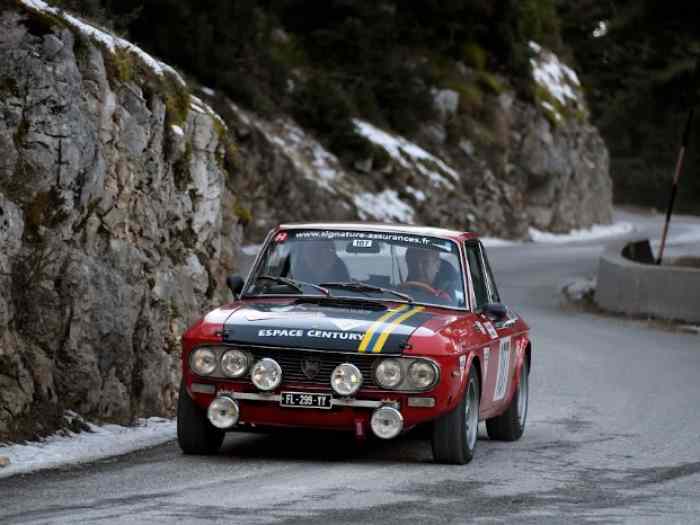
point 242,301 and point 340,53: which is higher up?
point 340,53

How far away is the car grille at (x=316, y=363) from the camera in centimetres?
912

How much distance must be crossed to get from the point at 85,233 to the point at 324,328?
11.3ft

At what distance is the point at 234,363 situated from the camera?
9234 millimetres

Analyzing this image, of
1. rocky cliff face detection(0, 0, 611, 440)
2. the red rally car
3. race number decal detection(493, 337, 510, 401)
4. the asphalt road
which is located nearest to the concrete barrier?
rocky cliff face detection(0, 0, 611, 440)

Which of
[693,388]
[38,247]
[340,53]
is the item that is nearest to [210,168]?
[38,247]

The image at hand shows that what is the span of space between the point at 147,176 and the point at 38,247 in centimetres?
258

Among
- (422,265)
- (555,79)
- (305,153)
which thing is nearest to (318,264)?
(422,265)

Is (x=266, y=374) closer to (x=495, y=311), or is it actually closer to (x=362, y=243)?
(x=362, y=243)

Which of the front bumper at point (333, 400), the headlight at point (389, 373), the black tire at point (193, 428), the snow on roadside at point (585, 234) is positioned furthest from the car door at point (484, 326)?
the snow on roadside at point (585, 234)

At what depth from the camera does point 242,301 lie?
409 inches

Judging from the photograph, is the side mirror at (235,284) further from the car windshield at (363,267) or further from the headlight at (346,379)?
the headlight at (346,379)

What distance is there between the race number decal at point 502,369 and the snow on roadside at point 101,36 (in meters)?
4.58

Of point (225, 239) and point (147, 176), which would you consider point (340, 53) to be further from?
point (147, 176)

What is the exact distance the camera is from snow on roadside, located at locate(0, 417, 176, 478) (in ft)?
30.6
